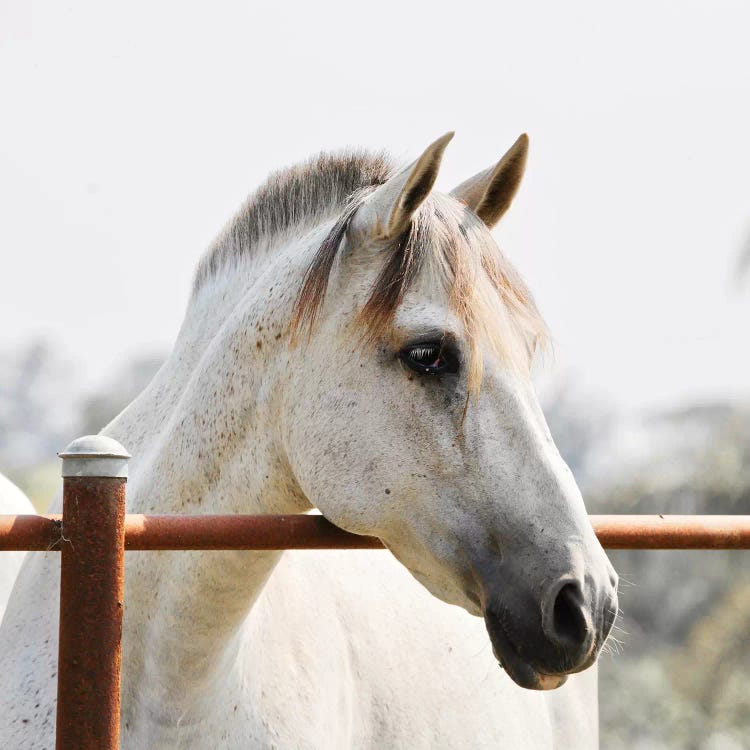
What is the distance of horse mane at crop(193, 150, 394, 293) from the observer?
7.97ft

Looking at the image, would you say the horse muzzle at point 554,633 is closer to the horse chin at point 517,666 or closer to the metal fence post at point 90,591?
the horse chin at point 517,666

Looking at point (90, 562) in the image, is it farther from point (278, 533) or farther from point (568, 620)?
point (568, 620)

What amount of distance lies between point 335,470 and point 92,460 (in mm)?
544

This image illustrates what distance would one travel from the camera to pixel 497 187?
237cm

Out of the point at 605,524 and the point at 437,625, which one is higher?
the point at 605,524

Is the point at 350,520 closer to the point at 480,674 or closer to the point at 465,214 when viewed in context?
the point at 465,214

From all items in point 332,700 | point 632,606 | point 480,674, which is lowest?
point 632,606

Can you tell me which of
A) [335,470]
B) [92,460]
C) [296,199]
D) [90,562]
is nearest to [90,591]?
[90,562]

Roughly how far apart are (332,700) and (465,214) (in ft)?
3.74

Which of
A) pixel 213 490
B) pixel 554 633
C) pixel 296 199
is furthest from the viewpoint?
pixel 296 199

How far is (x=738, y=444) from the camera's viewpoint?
47.9 ft

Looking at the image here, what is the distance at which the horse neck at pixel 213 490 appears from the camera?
6.92 feet

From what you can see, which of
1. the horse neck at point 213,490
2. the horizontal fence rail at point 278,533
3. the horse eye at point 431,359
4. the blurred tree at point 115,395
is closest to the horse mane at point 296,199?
the horse neck at point 213,490

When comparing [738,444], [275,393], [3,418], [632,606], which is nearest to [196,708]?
[275,393]
